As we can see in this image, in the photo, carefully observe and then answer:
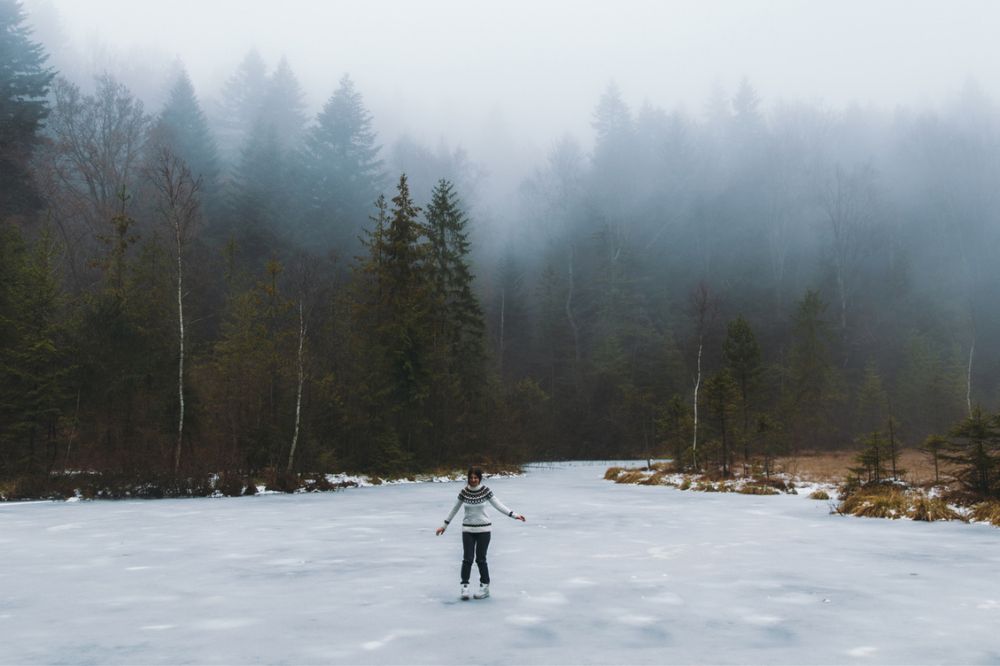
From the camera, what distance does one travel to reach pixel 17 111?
38.9m

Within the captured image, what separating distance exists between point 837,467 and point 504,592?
110 feet

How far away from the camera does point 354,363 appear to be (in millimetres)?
36719

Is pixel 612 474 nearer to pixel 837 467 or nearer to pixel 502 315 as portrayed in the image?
pixel 837 467

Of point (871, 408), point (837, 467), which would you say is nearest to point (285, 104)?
point (871, 408)

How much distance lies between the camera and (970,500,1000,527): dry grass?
1631 centimetres

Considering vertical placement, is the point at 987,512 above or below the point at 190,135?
below

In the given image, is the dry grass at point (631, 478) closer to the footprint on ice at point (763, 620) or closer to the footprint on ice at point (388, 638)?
the footprint on ice at point (763, 620)

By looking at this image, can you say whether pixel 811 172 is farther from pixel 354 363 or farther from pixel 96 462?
pixel 96 462

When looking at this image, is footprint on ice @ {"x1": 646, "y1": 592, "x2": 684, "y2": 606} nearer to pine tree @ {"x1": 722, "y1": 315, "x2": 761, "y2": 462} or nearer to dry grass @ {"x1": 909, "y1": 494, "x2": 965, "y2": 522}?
dry grass @ {"x1": 909, "y1": 494, "x2": 965, "y2": 522}

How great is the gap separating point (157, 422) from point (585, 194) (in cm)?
6588

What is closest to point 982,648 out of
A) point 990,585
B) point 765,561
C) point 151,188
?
point 990,585

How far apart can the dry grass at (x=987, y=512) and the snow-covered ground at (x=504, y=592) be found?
2.60 ft

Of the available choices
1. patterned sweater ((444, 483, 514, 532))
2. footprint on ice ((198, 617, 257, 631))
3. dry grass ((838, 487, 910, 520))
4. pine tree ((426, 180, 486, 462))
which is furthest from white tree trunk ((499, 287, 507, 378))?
footprint on ice ((198, 617, 257, 631))

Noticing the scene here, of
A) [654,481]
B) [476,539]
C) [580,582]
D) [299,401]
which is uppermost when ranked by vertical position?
[299,401]
